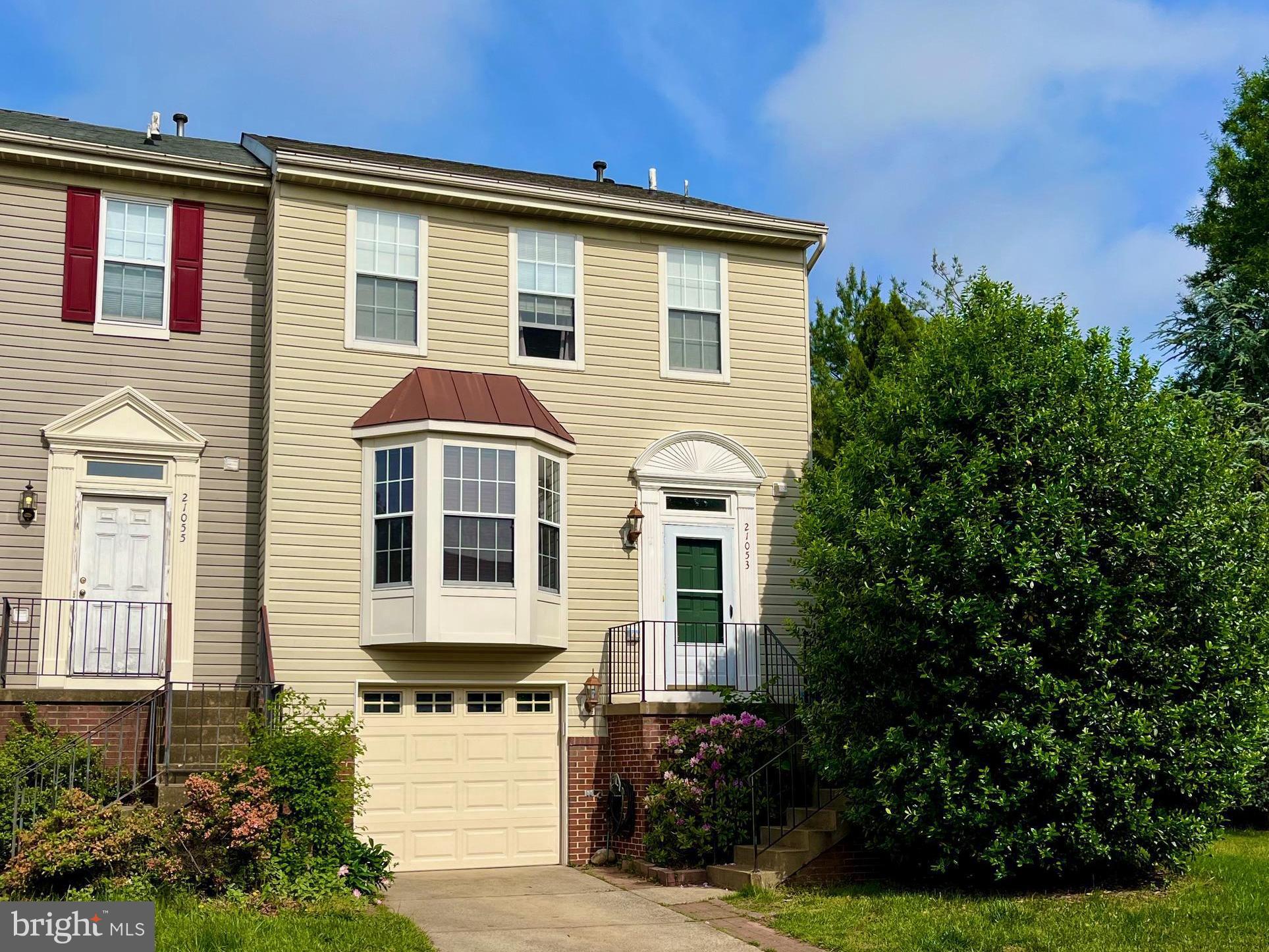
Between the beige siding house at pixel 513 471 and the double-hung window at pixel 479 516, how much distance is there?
0.03 meters

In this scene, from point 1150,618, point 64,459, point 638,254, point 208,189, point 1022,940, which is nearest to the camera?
point 1022,940

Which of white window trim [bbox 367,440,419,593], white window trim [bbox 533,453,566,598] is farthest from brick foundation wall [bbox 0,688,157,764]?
white window trim [bbox 533,453,566,598]

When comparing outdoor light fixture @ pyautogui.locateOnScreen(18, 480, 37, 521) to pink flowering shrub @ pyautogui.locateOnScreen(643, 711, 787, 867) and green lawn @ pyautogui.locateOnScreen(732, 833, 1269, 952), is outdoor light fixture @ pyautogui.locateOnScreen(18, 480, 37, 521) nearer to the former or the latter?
pink flowering shrub @ pyautogui.locateOnScreen(643, 711, 787, 867)

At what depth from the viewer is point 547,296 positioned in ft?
50.5

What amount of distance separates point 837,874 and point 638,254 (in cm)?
778

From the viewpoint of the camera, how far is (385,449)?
1404cm

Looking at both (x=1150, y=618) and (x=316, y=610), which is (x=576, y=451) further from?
(x=1150, y=618)

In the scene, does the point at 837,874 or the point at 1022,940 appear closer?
the point at 1022,940

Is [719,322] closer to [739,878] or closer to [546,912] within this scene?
[739,878]

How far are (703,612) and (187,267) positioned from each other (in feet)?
23.7

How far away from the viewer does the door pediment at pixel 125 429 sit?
44.5 feet

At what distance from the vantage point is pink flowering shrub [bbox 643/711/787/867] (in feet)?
42.5

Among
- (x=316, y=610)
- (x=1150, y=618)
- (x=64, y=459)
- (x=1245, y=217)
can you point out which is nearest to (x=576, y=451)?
(x=316, y=610)

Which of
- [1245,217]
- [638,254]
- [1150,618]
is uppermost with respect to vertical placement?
[1245,217]
